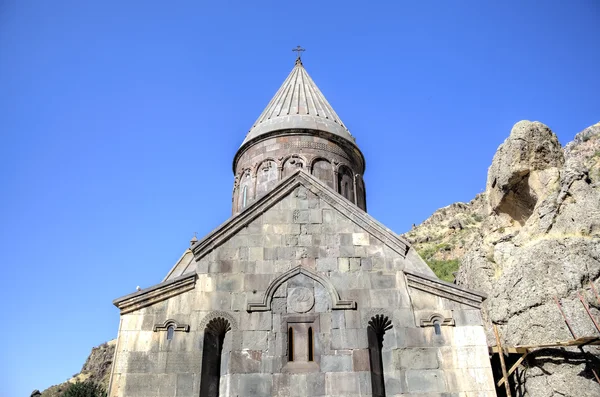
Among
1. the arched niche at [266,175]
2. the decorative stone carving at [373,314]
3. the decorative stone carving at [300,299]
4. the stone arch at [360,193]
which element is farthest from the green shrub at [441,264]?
the decorative stone carving at [300,299]

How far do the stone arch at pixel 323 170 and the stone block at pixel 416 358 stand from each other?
16.7ft

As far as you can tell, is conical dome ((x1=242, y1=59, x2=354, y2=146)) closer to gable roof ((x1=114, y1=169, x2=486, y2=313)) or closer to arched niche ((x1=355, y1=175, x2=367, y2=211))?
arched niche ((x1=355, y1=175, x2=367, y2=211))

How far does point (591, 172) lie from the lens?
11.4m

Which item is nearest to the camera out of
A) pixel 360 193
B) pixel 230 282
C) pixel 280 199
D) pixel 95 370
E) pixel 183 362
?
pixel 183 362

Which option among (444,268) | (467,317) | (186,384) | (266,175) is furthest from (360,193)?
(444,268)

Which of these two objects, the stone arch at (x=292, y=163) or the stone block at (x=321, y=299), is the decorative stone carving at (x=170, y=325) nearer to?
the stone block at (x=321, y=299)

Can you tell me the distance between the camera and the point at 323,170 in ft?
33.3

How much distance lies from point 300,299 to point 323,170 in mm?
4858

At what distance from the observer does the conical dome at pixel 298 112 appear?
34.6 feet

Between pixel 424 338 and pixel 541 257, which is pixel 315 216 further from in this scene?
pixel 541 257

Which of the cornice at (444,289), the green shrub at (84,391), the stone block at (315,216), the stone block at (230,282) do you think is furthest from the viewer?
the green shrub at (84,391)

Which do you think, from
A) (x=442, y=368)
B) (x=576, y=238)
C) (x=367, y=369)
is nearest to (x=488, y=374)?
(x=442, y=368)

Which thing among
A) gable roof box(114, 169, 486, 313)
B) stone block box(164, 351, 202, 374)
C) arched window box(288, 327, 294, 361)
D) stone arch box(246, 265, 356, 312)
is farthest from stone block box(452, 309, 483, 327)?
stone block box(164, 351, 202, 374)

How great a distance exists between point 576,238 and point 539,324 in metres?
2.05
